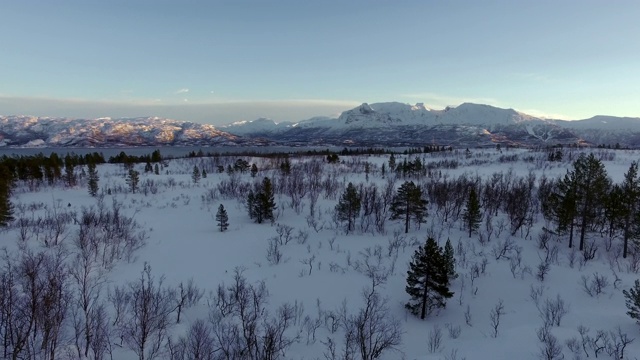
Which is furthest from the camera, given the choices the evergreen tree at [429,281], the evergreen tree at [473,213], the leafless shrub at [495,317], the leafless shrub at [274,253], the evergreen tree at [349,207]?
the evergreen tree at [349,207]

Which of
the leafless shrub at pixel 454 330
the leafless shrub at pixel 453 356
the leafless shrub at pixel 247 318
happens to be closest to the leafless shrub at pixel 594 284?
the leafless shrub at pixel 454 330

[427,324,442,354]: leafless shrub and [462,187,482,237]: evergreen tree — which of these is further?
[462,187,482,237]: evergreen tree

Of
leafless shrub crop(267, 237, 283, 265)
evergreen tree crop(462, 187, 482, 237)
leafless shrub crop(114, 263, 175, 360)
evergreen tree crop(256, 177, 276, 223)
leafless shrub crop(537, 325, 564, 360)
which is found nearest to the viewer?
leafless shrub crop(537, 325, 564, 360)

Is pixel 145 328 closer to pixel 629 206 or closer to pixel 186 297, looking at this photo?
pixel 186 297

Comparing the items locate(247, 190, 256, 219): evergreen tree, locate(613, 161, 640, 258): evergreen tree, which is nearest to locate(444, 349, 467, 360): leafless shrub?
locate(613, 161, 640, 258): evergreen tree

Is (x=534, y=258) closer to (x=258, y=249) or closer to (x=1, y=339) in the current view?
(x=258, y=249)

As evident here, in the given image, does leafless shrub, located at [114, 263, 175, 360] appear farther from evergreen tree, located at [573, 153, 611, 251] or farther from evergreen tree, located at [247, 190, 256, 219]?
evergreen tree, located at [573, 153, 611, 251]

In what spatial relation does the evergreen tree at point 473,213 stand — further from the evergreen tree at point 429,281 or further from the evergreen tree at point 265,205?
the evergreen tree at point 265,205

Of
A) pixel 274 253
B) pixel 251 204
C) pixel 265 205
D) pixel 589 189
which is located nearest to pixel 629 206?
pixel 589 189

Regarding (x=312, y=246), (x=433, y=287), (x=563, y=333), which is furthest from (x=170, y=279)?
(x=563, y=333)

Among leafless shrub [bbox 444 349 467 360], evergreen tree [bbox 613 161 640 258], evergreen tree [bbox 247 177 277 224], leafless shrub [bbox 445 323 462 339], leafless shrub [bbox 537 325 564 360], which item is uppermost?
evergreen tree [bbox 613 161 640 258]
